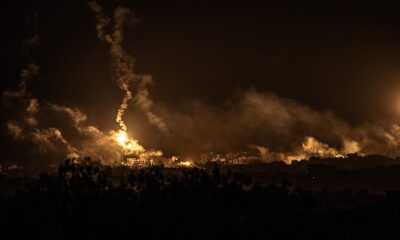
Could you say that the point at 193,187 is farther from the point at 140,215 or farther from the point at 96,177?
the point at 96,177

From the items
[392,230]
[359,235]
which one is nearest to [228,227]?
[359,235]

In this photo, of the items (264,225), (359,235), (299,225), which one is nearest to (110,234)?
A: (264,225)

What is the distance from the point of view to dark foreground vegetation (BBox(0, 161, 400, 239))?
46375mm

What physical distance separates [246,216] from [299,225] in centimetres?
509

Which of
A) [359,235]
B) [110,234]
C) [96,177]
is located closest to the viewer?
[110,234]

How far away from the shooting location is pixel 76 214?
4778 centimetres

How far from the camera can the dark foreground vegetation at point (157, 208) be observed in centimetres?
4638

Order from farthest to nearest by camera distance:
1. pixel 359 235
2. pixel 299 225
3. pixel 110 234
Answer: pixel 359 235, pixel 299 225, pixel 110 234

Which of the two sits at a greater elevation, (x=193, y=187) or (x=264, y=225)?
(x=193, y=187)

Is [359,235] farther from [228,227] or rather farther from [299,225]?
[228,227]

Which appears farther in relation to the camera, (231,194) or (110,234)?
(231,194)

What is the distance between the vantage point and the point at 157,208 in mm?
48375

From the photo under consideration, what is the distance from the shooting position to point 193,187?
50.9m

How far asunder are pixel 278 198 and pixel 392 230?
3601 centimetres
